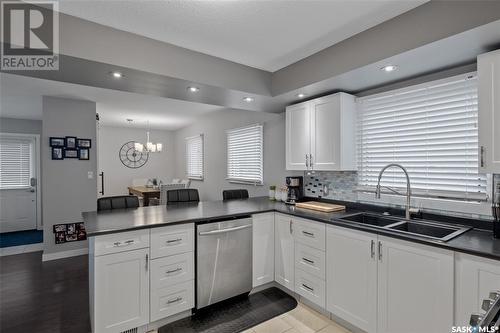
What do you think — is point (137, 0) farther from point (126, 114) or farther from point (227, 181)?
point (126, 114)

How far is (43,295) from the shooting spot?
2715mm

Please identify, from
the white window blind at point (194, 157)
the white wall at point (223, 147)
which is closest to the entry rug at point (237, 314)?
the white wall at point (223, 147)

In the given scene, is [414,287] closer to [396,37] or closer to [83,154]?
[396,37]

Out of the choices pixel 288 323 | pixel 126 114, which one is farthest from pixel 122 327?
pixel 126 114

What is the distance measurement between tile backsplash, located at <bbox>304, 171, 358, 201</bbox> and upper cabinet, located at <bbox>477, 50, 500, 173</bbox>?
123 centimetres

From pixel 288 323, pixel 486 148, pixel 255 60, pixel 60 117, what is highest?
pixel 255 60

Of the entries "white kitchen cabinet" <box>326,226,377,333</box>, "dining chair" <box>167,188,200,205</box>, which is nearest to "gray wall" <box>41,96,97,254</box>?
"dining chair" <box>167,188,200,205</box>

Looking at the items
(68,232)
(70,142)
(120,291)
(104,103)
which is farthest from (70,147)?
(120,291)

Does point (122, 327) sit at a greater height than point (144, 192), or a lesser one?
lesser

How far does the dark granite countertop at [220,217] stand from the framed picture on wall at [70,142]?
88.6 inches

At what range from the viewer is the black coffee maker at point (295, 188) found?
3225mm

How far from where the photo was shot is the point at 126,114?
17.7 ft

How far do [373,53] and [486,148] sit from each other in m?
1.03
